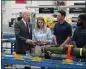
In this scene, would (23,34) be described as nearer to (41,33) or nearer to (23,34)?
(23,34)

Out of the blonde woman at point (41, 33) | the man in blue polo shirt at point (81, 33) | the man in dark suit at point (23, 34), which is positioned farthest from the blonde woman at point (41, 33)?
the man in blue polo shirt at point (81, 33)

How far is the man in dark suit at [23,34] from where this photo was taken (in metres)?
4.08

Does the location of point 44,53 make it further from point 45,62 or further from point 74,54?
point 74,54

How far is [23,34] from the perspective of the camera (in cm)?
414

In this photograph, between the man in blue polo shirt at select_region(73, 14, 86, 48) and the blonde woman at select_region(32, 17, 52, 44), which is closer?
the man in blue polo shirt at select_region(73, 14, 86, 48)

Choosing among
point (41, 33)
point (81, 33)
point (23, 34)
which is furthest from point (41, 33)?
point (81, 33)

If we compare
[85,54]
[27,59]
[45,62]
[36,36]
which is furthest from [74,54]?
[36,36]

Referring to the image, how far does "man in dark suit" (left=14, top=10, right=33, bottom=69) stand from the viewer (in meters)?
4.08

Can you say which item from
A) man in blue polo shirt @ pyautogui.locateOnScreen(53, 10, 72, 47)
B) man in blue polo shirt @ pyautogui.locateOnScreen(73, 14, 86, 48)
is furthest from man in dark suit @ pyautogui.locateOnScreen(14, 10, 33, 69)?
man in blue polo shirt @ pyautogui.locateOnScreen(73, 14, 86, 48)

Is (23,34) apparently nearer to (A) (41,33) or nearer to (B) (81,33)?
(A) (41,33)

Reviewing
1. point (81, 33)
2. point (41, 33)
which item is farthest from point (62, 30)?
point (81, 33)

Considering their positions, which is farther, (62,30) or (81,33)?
(62,30)

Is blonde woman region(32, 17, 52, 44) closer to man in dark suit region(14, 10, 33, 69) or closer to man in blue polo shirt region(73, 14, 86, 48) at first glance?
man in dark suit region(14, 10, 33, 69)

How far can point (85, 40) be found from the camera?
3.70m
